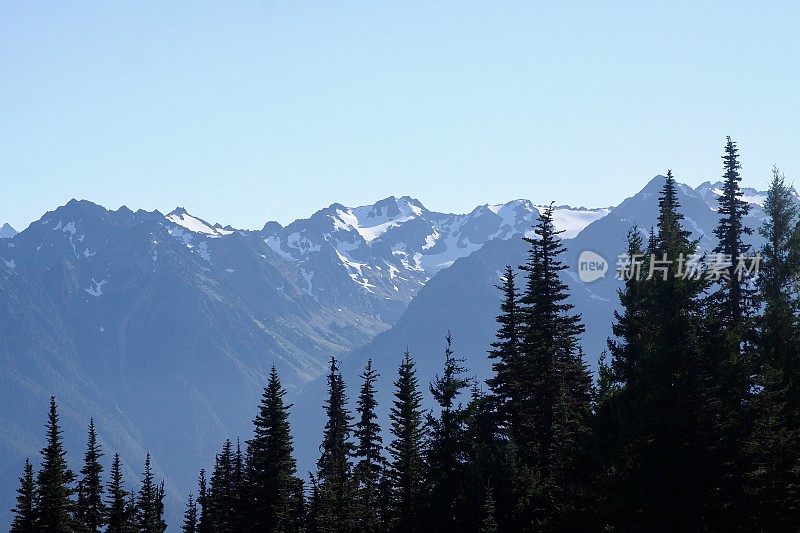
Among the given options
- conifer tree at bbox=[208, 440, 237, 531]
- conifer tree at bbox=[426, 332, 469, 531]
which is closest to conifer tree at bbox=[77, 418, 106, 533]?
conifer tree at bbox=[208, 440, 237, 531]

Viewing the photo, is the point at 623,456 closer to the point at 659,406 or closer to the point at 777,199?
the point at 659,406

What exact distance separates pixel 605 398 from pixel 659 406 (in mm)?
3639

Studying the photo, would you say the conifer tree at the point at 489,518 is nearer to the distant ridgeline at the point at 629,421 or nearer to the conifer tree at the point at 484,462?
the distant ridgeline at the point at 629,421

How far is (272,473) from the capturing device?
6769cm

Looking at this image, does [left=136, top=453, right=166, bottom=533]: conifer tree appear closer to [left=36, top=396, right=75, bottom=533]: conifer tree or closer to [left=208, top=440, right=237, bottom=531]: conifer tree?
[left=208, top=440, right=237, bottom=531]: conifer tree

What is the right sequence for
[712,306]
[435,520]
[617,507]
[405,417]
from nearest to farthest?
[617,507], [712,306], [435,520], [405,417]

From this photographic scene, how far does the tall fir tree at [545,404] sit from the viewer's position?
45250 mm

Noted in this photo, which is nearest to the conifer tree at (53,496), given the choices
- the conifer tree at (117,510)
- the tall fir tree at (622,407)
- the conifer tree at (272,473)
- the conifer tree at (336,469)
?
the conifer tree at (117,510)

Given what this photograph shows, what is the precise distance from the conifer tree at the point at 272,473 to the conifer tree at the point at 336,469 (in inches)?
112

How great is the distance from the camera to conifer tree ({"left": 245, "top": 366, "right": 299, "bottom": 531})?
6712 centimetres

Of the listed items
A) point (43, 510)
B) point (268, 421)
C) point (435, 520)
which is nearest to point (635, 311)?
point (435, 520)

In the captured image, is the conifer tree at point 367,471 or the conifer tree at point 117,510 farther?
the conifer tree at point 117,510

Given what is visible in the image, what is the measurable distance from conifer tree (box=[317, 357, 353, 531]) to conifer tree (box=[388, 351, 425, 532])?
445 centimetres

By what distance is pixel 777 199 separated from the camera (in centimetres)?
4719
